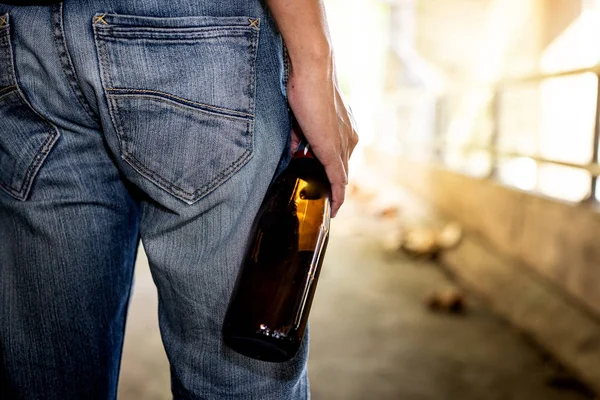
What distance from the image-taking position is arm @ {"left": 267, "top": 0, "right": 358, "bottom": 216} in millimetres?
755

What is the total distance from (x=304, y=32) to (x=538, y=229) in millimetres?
2392

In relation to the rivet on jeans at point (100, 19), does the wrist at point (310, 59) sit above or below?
below

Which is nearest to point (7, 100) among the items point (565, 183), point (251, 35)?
point (251, 35)

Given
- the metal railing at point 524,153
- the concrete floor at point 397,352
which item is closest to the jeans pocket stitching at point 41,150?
the concrete floor at point 397,352

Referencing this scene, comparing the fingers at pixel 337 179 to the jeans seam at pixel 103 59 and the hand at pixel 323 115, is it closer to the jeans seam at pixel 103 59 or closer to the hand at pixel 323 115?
the hand at pixel 323 115

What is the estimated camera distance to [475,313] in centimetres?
281

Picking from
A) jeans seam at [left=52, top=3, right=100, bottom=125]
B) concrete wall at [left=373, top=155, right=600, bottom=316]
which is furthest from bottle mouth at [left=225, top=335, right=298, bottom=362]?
concrete wall at [left=373, top=155, right=600, bottom=316]

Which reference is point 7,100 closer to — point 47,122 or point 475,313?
point 47,122

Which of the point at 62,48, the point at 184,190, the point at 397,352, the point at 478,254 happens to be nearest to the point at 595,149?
the point at 478,254

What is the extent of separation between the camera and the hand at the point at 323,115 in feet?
2.59

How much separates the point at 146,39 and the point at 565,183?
6018 millimetres

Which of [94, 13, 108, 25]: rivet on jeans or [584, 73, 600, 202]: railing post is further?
[584, 73, 600, 202]: railing post

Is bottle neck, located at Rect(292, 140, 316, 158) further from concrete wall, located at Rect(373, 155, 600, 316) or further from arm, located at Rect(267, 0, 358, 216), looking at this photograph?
concrete wall, located at Rect(373, 155, 600, 316)

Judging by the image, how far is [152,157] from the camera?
0.75m
